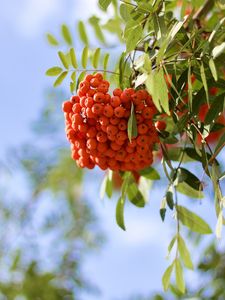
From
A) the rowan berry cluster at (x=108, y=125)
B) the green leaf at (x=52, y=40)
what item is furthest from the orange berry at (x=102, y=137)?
the green leaf at (x=52, y=40)

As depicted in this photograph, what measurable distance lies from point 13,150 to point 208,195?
38.2 inches

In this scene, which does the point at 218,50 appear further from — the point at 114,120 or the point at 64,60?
the point at 64,60

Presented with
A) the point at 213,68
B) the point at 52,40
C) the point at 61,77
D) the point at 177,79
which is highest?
the point at 52,40

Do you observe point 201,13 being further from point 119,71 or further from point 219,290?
point 219,290

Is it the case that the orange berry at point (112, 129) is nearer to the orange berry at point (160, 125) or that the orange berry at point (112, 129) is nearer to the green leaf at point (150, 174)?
the orange berry at point (160, 125)

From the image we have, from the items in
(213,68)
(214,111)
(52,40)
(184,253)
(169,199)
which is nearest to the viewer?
(213,68)

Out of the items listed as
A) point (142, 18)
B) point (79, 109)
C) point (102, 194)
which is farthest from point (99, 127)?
point (102, 194)

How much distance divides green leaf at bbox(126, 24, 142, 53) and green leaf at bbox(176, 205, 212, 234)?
1.24 feet

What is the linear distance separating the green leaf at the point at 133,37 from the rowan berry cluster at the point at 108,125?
0.08 metres

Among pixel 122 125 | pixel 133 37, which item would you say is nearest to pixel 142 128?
pixel 122 125

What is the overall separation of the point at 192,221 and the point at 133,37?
0.43m

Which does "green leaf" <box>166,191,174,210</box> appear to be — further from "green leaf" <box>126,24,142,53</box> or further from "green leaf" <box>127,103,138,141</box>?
"green leaf" <box>126,24,142,53</box>

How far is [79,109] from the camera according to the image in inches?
43.2

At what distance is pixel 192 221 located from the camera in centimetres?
128
